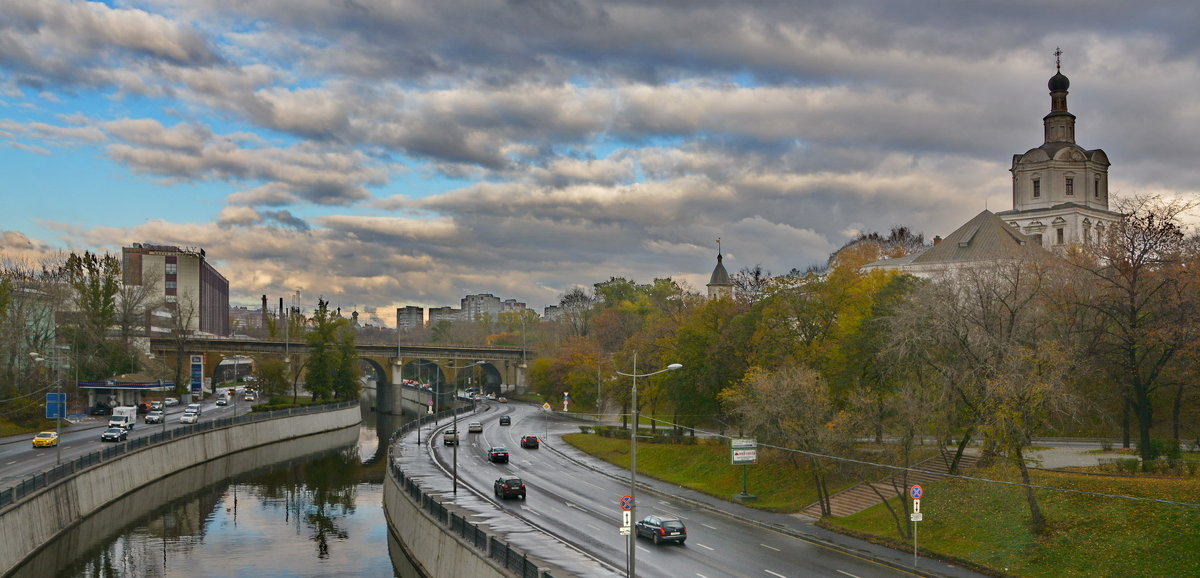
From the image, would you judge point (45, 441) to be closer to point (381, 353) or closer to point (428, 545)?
point (428, 545)

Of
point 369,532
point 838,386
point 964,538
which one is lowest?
point 369,532

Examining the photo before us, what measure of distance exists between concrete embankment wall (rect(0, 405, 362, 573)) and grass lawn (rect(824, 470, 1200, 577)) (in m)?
41.1

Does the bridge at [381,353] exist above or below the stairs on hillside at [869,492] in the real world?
above

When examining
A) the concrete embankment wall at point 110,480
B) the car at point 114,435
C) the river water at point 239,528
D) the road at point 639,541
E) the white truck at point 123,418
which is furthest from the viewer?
the white truck at point 123,418

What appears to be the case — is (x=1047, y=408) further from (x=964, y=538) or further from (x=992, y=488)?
(x=964, y=538)

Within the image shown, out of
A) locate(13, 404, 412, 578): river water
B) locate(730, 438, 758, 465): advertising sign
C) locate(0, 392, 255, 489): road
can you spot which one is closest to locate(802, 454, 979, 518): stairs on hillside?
locate(730, 438, 758, 465): advertising sign

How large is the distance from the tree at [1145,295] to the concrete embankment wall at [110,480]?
54765 mm

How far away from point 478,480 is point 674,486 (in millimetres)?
14069

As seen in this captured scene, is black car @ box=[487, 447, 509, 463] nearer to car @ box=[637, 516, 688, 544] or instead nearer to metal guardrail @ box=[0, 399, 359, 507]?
metal guardrail @ box=[0, 399, 359, 507]

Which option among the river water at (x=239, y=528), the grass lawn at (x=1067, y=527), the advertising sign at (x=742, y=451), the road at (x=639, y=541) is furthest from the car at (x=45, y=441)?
the grass lawn at (x=1067, y=527)

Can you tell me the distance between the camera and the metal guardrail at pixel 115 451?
159 feet

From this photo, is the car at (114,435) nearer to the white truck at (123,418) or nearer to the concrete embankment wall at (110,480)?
the concrete embankment wall at (110,480)

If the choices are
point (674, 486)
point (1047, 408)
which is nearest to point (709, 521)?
point (674, 486)

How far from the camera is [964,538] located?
43281mm
